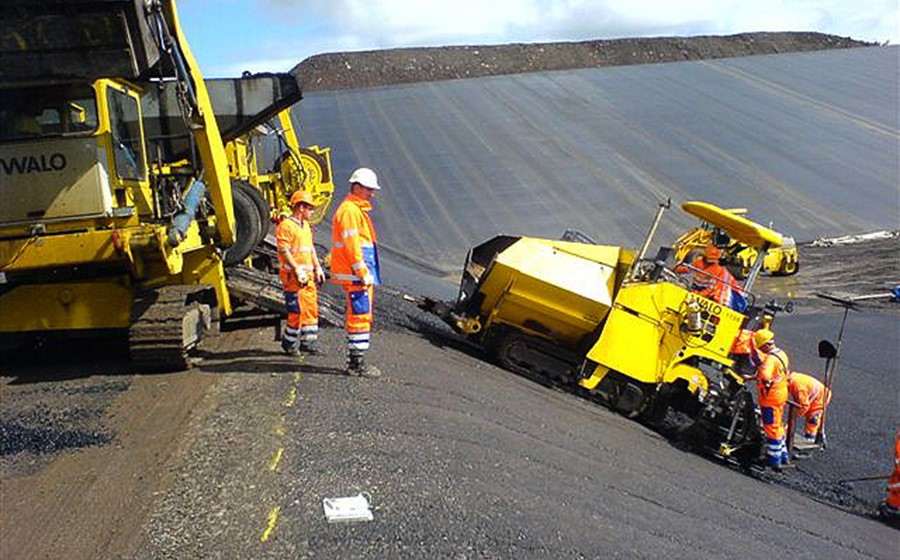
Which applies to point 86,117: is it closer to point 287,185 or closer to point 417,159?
point 287,185

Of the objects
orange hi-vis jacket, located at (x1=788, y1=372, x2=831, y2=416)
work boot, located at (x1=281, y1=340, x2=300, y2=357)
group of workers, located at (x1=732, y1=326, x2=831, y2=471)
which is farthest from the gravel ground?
work boot, located at (x1=281, y1=340, x2=300, y2=357)

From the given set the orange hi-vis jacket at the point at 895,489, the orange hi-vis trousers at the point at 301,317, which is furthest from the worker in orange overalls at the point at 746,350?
the orange hi-vis trousers at the point at 301,317

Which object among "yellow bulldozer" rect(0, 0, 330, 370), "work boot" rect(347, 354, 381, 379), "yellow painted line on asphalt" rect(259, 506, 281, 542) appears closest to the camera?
"yellow painted line on asphalt" rect(259, 506, 281, 542)

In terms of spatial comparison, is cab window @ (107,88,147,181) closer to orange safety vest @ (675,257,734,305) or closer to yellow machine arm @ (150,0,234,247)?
yellow machine arm @ (150,0,234,247)

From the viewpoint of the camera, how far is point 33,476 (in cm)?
410

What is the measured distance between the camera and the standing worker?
5492mm

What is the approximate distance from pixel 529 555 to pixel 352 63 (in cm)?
4714

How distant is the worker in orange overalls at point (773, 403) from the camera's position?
266 inches

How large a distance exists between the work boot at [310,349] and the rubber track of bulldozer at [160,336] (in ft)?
2.81

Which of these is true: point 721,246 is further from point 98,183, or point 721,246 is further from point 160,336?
point 98,183

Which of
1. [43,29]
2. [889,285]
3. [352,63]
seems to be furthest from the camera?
[352,63]

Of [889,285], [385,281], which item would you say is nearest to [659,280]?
[385,281]

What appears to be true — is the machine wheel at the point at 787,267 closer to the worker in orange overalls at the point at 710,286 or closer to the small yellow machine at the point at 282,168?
the worker in orange overalls at the point at 710,286

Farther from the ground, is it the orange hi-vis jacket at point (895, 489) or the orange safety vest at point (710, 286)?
the orange safety vest at point (710, 286)
